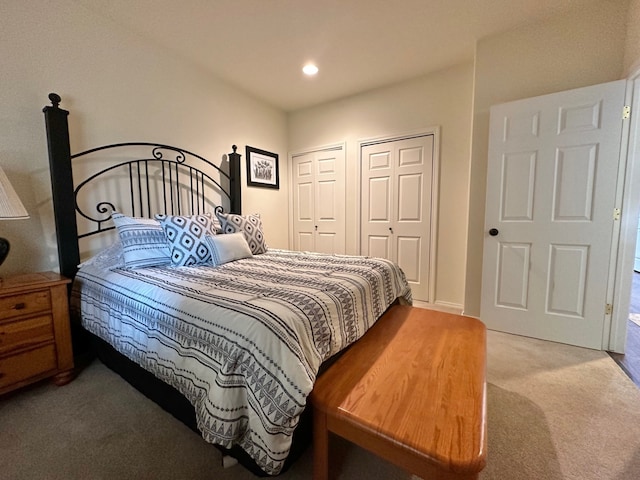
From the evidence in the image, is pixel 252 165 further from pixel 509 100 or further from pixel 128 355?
pixel 509 100

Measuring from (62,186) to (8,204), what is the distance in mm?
450

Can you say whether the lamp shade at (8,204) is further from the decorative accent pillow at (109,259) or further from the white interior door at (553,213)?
the white interior door at (553,213)

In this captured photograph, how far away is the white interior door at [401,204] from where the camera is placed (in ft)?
10.2

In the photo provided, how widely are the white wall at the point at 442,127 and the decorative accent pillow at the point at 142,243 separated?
2.29 metres

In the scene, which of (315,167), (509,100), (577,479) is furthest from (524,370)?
(315,167)

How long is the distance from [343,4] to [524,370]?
2.91 meters

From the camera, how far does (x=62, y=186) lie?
1.82 metres

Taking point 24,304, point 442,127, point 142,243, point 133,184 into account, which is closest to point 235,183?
point 133,184

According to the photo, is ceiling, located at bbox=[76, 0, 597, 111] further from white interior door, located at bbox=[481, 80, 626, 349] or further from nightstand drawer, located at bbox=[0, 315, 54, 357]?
nightstand drawer, located at bbox=[0, 315, 54, 357]

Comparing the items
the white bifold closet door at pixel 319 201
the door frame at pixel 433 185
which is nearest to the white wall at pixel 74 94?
the white bifold closet door at pixel 319 201

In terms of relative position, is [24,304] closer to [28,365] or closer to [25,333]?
[25,333]

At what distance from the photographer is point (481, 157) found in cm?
253

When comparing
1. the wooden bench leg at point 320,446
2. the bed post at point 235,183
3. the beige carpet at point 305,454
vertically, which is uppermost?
the bed post at point 235,183

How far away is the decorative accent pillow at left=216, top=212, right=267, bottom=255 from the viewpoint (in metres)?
2.43
